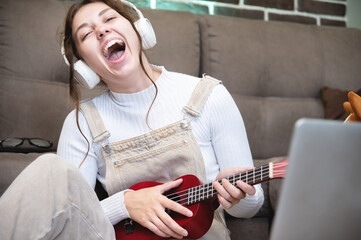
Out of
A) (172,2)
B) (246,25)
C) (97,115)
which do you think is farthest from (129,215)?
(172,2)

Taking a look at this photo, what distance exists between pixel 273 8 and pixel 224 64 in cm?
67

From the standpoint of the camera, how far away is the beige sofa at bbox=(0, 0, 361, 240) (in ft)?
5.66

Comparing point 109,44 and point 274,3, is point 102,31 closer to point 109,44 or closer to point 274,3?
point 109,44

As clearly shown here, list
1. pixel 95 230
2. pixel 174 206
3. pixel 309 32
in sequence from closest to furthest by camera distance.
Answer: pixel 95 230 < pixel 174 206 < pixel 309 32

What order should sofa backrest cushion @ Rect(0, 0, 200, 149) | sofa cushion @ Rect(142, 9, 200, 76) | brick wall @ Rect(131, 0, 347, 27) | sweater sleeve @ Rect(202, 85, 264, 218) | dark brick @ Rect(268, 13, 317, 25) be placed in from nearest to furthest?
sweater sleeve @ Rect(202, 85, 264, 218)
sofa backrest cushion @ Rect(0, 0, 200, 149)
sofa cushion @ Rect(142, 9, 200, 76)
brick wall @ Rect(131, 0, 347, 27)
dark brick @ Rect(268, 13, 317, 25)

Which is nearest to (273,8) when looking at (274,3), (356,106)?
(274,3)

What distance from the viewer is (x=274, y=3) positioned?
237 cm

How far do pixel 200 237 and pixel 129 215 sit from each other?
0.21 m

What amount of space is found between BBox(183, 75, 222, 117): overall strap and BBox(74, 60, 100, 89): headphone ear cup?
32 centimetres

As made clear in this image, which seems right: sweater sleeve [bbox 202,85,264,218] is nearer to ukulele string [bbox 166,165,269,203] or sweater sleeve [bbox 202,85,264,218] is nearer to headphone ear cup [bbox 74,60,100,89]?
ukulele string [bbox 166,165,269,203]

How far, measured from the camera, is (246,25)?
202 cm

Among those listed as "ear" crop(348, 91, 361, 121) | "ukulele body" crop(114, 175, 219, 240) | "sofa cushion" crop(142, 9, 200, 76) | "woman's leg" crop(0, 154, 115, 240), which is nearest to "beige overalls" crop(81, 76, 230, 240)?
"ukulele body" crop(114, 175, 219, 240)

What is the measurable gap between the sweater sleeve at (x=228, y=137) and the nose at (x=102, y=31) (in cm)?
39

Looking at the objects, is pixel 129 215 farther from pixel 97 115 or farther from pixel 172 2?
pixel 172 2
